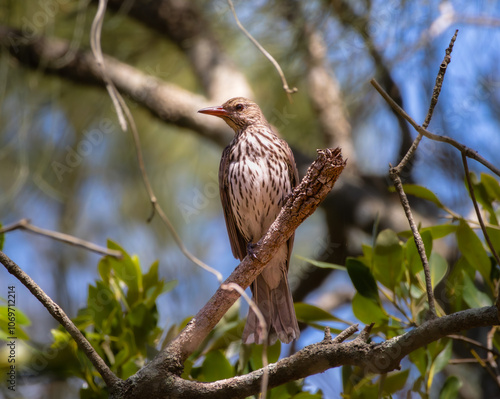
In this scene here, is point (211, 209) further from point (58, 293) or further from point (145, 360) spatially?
point (145, 360)

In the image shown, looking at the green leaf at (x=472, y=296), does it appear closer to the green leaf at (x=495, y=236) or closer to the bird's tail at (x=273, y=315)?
the green leaf at (x=495, y=236)

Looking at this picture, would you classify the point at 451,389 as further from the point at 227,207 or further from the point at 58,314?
the point at 227,207

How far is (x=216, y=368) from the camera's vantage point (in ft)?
8.05

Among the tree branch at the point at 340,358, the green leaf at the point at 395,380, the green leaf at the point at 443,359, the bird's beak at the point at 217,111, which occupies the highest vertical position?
the bird's beak at the point at 217,111

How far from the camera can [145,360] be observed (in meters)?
2.53

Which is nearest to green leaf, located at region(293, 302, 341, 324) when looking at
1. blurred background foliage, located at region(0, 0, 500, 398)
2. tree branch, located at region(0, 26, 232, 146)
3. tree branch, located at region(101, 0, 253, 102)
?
blurred background foliage, located at region(0, 0, 500, 398)

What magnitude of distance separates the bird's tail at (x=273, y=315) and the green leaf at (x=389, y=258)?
49 centimetres

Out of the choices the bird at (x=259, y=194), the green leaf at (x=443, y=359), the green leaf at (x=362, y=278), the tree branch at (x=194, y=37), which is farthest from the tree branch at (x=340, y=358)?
the tree branch at (x=194, y=37)

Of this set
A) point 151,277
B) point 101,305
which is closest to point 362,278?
point 151,277

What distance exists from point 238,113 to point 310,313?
171cm

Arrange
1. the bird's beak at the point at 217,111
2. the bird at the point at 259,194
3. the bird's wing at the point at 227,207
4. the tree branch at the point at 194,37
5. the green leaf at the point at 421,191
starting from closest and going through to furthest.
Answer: the green leaf at the point at 421,191
the bird at the point at 259,194
the bird's wing at the point at 227,207
the bird's beak at the point at 217,111
the tree branch at the point at 194,37

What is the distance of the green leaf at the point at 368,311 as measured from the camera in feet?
7.95

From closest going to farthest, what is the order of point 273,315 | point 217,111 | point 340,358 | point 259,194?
point 340,358 < point 273,315 < point 259,194 < point 217,111

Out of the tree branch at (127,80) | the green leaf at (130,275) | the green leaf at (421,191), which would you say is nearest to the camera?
the green leaf at (421,191)
